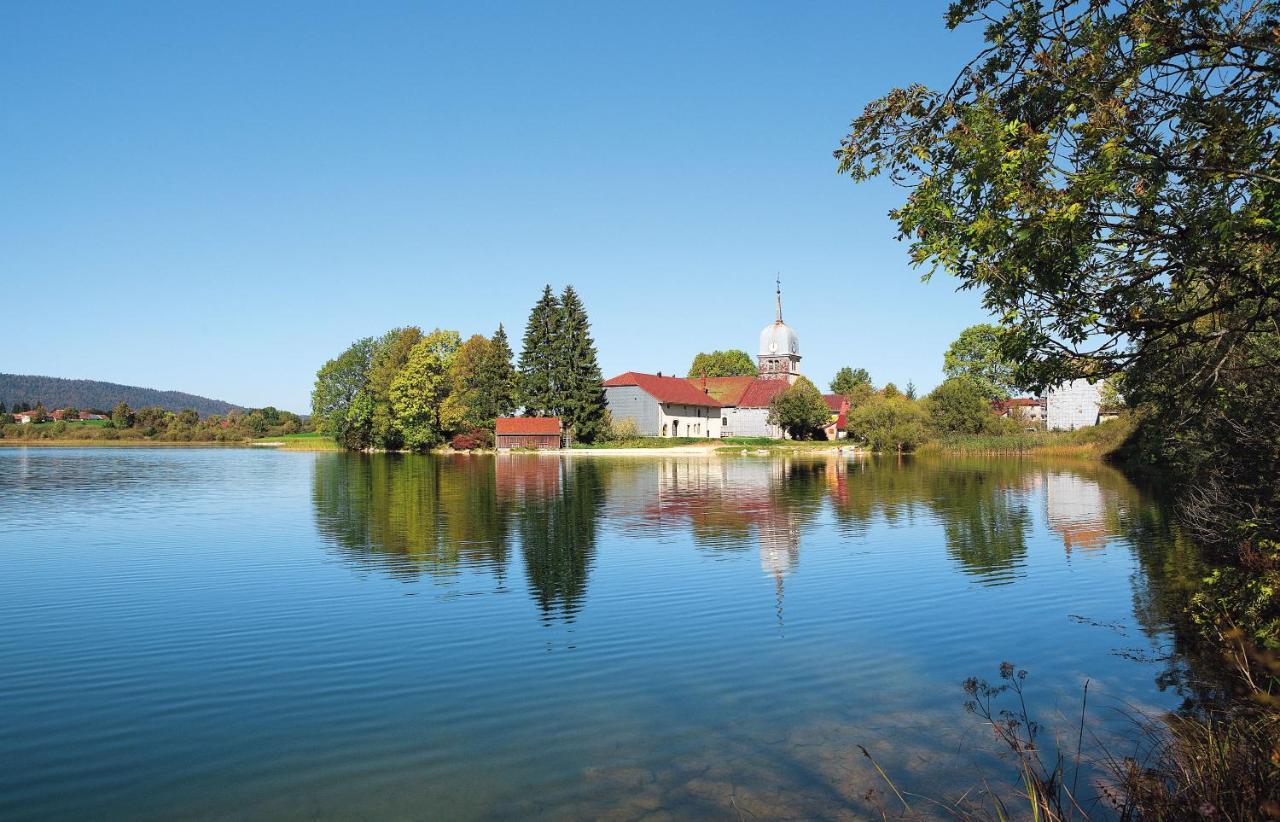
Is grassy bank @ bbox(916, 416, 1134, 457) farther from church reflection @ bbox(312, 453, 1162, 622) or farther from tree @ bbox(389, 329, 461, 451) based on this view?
tree @ bbox(389, 329, 461, 451)

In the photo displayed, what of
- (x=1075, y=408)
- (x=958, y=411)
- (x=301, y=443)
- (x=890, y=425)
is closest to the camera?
(x=958, y=411)

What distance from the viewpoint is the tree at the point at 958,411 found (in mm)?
73500

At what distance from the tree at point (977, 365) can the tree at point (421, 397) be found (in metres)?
52.3

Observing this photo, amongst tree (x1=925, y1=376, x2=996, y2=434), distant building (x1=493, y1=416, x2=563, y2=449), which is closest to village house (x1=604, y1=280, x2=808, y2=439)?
distant building (x1=493, y1=416, x2=563, y2=449)

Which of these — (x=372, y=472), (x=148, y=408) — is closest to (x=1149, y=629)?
(x=372, y=472)

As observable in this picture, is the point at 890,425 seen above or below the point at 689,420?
below

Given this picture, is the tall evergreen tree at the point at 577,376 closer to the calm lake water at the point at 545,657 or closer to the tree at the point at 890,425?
the tree at the point at 890,425

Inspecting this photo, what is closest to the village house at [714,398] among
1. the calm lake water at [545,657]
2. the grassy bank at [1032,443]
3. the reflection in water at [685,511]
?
the grassy bank at [1032,443]

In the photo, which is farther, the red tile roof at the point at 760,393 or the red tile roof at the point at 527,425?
the red tile roof at the point at 760,393

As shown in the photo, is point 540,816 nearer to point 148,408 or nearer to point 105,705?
point 105,705

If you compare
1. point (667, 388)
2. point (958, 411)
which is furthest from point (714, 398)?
point (958, 411)

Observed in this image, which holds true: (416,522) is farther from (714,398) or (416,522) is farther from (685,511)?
(714,398)

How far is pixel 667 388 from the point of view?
99.6m

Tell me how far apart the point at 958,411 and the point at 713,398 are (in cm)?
3840
